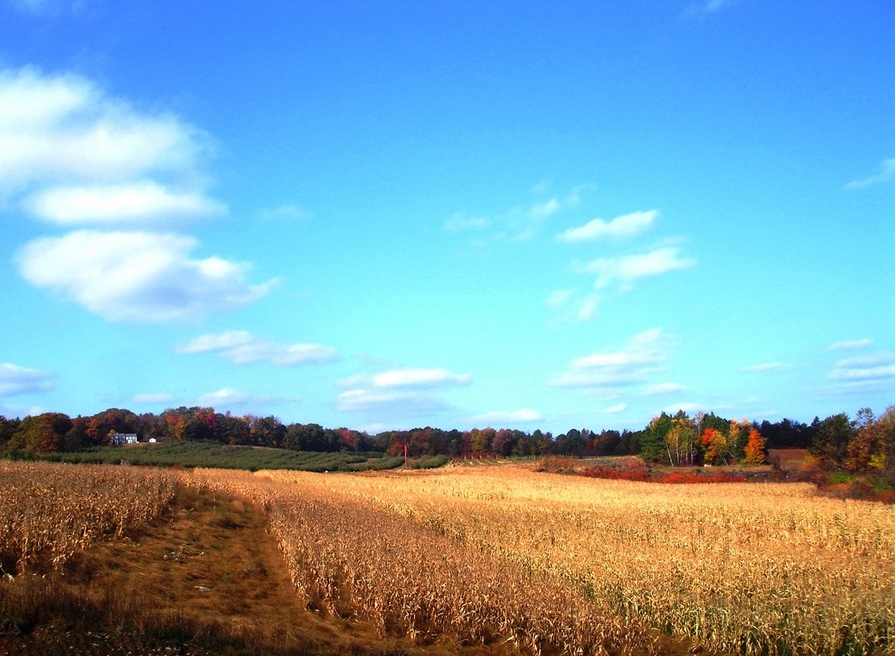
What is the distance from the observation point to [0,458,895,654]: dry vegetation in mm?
12742

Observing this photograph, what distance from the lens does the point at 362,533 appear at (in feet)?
64.6

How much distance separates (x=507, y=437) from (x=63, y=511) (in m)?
140

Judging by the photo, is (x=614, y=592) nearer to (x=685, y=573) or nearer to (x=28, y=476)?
(x=685, y=573)

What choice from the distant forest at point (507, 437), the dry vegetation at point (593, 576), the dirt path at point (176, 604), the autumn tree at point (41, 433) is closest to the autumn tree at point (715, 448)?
the distant forest at point (507, 437)

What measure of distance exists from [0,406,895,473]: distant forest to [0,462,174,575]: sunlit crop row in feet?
150

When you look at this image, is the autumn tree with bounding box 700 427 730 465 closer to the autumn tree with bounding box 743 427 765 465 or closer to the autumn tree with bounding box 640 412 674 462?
the autumn tree with bounding box 743 427 765 465

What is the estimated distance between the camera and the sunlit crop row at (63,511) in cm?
1351

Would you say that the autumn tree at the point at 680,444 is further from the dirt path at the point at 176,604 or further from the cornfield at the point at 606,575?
the dirt path at the point at 176,604

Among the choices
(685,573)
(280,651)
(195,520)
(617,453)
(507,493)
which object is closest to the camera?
(280,651)

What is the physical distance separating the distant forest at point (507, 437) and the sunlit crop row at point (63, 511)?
150ft

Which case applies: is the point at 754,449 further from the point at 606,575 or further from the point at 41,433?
the point at 41,433

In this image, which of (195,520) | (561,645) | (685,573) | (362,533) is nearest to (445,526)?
(362,533)

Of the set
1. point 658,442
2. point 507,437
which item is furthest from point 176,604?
point 507,437

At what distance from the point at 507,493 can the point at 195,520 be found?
23.7 metres
